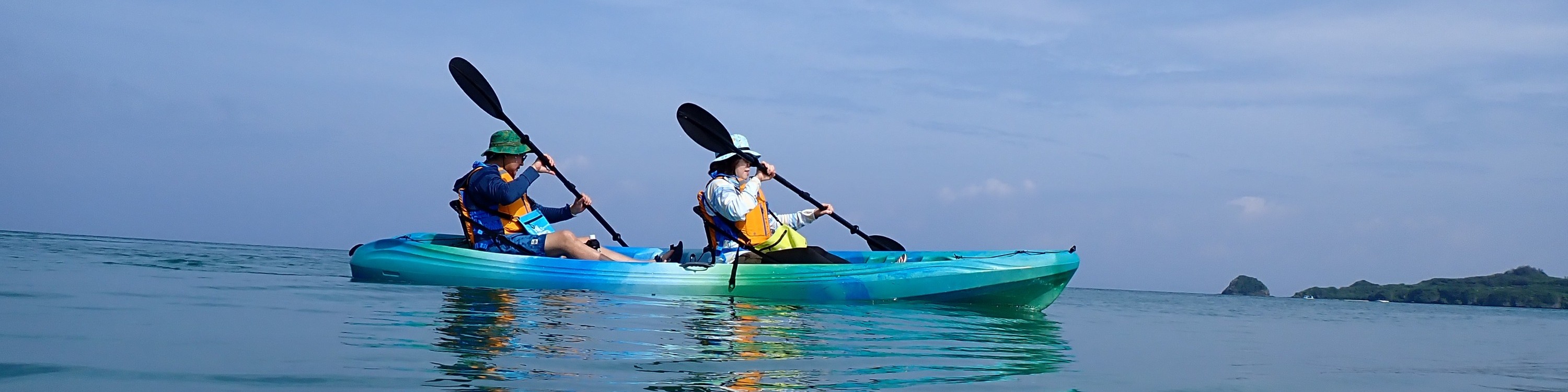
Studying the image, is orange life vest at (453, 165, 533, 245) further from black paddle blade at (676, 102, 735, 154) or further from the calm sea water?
black paddle blade at (676, 102, 735, 154)

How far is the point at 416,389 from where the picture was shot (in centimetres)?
281

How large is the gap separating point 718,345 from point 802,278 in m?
3.80

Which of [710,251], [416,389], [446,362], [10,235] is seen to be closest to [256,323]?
[446,362]

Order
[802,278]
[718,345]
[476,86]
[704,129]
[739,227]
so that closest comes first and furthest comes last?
[718,345] → [802,278] → [739,227] → [704,129] → [476,86]

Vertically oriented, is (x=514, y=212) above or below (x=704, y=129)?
below

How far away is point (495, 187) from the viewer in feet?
27.2

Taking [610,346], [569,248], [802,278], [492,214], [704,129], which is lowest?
[610,346]

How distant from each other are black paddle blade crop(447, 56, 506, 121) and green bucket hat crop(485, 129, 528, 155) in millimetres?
2070

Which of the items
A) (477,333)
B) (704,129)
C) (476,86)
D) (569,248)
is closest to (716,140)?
(704,129)

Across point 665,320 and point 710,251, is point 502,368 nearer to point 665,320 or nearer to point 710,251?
point 665,320

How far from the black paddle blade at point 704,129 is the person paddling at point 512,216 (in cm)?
121

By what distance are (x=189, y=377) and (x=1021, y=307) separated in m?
6.49

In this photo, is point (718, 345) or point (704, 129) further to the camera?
point (704, 129)

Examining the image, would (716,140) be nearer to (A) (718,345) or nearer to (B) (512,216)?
(B) (512,216)
